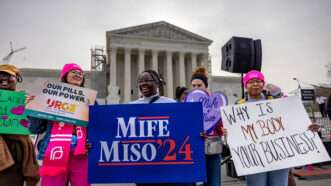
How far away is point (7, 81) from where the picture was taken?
1876mm

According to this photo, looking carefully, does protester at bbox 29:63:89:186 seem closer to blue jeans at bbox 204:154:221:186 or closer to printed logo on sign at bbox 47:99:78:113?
printed logo on sign at bbox 47:99:78:113

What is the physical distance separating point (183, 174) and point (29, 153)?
4.26 feet

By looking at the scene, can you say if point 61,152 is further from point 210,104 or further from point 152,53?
point 152,53

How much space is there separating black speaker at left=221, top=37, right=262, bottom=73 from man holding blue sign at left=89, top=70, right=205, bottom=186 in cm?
252

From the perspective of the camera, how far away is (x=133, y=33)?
35250mm

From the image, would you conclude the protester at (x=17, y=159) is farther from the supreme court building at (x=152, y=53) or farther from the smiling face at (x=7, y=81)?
the supreme court building at (x=152, y=53)

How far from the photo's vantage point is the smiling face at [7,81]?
6.08 ft

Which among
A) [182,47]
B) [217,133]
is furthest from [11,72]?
[182,47]

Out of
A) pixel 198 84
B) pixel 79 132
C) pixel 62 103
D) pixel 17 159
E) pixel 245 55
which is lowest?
pixel 17 159

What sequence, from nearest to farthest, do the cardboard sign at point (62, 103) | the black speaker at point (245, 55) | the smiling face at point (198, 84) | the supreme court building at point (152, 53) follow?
the cardboard sign at point (62, 103) < the smiling face at point (198, 84) < the black speaker at point (245, 55) < the supreme court building at point (152, 53)

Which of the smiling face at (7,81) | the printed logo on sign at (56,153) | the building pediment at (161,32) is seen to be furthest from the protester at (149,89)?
the building pediment at (161,32)

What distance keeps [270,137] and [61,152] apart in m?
1.98

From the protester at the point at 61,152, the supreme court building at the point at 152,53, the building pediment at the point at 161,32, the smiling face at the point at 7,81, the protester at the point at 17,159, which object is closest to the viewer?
the protester at the point at 17,159

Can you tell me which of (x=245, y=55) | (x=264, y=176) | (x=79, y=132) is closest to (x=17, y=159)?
(x=79, y=132)
